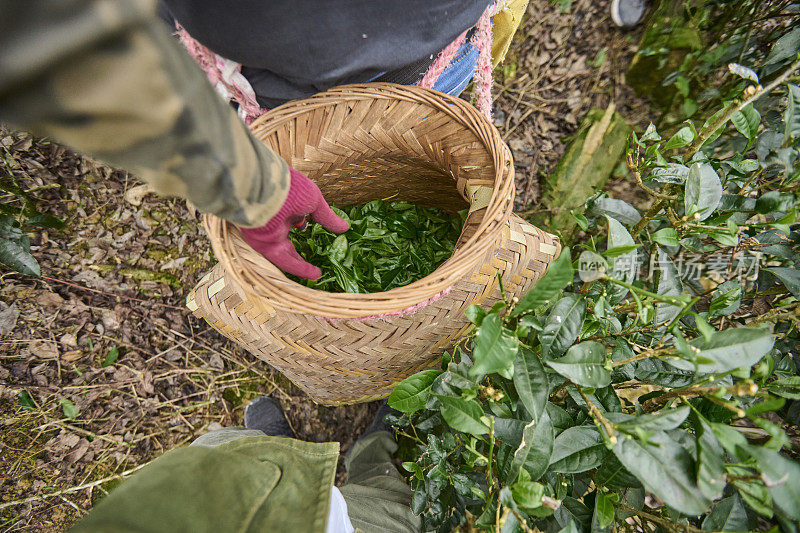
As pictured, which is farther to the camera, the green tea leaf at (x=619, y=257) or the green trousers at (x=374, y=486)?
the green trousers at (x=374, y=486)

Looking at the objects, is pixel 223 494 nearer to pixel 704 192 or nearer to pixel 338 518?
pixel 338 518

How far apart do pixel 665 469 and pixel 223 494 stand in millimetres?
745

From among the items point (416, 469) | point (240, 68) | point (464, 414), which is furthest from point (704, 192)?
point (240, 68)

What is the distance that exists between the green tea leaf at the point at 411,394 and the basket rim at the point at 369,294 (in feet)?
0.55

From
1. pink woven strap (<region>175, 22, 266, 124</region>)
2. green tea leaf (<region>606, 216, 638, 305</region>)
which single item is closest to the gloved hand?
pink woven strap (<region>175, 22, 266, 124</region>)

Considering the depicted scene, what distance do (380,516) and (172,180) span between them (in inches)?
41.8

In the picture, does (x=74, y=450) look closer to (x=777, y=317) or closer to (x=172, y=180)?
(x=172, y=180)

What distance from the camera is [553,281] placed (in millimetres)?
633

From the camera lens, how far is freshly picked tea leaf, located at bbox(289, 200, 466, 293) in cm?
137

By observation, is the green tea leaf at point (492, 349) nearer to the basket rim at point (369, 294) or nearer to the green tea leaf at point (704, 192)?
the basket rim at point (369, 294)

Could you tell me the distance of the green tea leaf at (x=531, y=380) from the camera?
2.36 feet

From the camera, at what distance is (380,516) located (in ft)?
3.68

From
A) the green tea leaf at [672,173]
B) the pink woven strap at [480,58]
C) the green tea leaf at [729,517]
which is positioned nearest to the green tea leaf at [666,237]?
the green tea leaf at [672,173]

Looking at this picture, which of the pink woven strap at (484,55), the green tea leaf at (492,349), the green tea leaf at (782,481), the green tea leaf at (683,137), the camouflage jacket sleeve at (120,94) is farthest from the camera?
the pink woven strap at (484,55)
